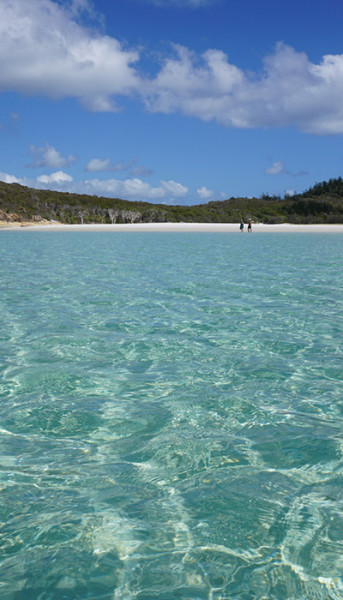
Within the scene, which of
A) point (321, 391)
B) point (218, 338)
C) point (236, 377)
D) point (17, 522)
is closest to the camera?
point (17, 522)

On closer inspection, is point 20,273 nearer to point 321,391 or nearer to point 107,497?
point 321,391

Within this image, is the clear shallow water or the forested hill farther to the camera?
the forested hill

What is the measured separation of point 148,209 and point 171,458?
288 ft

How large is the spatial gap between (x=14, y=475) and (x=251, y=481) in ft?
5.62

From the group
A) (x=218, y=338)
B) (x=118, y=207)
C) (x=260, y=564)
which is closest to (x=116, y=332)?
(x=218, y=338)

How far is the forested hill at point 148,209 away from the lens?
79.2 metres

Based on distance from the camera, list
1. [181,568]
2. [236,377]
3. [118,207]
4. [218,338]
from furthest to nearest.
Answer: [118,207] → [218,338] → [236,377] → [181,568]

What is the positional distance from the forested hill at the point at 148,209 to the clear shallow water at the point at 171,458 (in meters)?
71.0

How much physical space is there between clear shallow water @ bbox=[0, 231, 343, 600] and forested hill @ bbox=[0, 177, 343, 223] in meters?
71.0

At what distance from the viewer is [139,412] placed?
4.79 meters

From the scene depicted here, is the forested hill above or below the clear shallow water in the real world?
above

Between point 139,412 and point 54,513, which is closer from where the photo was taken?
point 54,513

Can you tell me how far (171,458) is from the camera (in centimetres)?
388

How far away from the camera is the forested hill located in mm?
79188
